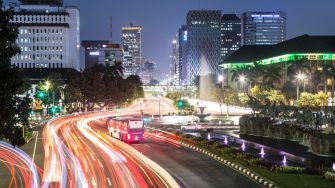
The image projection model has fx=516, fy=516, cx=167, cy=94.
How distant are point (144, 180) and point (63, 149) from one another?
69.5 ft

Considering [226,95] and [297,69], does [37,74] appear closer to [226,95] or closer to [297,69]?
[226,95]

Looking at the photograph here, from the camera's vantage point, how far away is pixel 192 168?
42375 mm

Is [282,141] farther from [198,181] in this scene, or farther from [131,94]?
[131,94]

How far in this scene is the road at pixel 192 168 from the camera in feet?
117

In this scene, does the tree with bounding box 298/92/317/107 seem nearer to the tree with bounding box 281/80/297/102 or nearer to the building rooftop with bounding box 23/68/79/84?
the tree with bounding box 281/80/297/102

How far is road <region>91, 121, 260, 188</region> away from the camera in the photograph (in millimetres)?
35812

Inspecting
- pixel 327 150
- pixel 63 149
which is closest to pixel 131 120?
pixel 63 149

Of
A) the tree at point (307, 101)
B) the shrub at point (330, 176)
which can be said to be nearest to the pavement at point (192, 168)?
the shrub at point (330, 176)

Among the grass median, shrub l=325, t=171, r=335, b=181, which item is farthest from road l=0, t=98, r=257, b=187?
shrub l=325, t=171, r=335, b=181

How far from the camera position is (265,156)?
50.7 metres

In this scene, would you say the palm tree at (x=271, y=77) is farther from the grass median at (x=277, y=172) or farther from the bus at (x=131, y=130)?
the grass median at (x=277, y=172)

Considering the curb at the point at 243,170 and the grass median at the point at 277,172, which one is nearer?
the grass median at the point at 277,172

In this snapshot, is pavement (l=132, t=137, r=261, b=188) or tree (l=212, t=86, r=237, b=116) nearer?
pavement (l=132, t=137, r=261, b=188)

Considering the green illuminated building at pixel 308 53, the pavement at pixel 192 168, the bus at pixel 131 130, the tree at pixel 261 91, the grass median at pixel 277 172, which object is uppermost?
the green illuminated building at pixel 308 53
